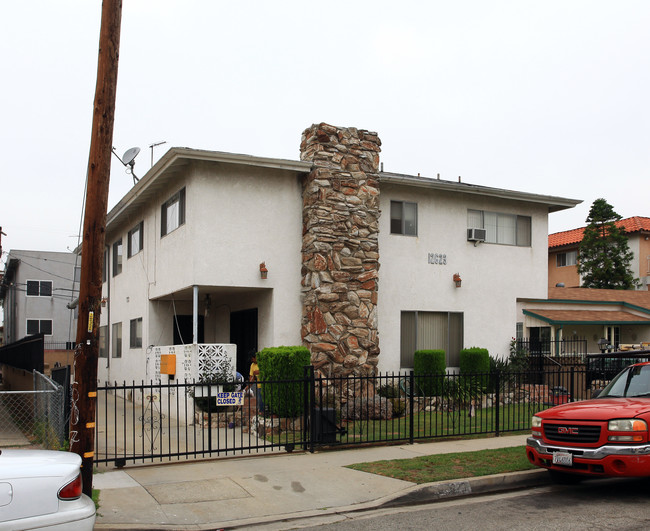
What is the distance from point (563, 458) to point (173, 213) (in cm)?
1189

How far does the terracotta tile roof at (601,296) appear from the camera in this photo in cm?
2386

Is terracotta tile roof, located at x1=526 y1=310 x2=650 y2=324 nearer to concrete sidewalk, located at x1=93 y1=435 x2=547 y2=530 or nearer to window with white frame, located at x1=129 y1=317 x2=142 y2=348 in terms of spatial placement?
concrete sidewalk, located at x1=93 y1=435 x2=547 y2=530

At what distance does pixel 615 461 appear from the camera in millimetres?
8180

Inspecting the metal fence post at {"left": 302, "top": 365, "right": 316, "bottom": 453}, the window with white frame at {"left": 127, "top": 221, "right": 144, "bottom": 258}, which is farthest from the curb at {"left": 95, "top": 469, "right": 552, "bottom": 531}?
the window with white frame at {"left": 127, "top": 221, "right": 144, "bottom": 258}

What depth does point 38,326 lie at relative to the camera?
4797cm

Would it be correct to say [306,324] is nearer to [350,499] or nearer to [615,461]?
[350,499]

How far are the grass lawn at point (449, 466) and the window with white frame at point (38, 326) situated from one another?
42578 mm

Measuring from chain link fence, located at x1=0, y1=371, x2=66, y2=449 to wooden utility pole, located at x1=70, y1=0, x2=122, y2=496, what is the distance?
6.51ft

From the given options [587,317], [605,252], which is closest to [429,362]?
[587,317]

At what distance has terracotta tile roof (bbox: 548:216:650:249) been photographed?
3806 cm

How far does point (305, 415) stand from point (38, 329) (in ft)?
135

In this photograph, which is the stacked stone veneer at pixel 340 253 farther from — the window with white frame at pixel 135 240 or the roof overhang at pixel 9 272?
the roof overhang at pixel 9 272

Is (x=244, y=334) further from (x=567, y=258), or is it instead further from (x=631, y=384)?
(x=567, y=258)

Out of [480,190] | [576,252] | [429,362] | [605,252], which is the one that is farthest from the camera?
[576,252]
